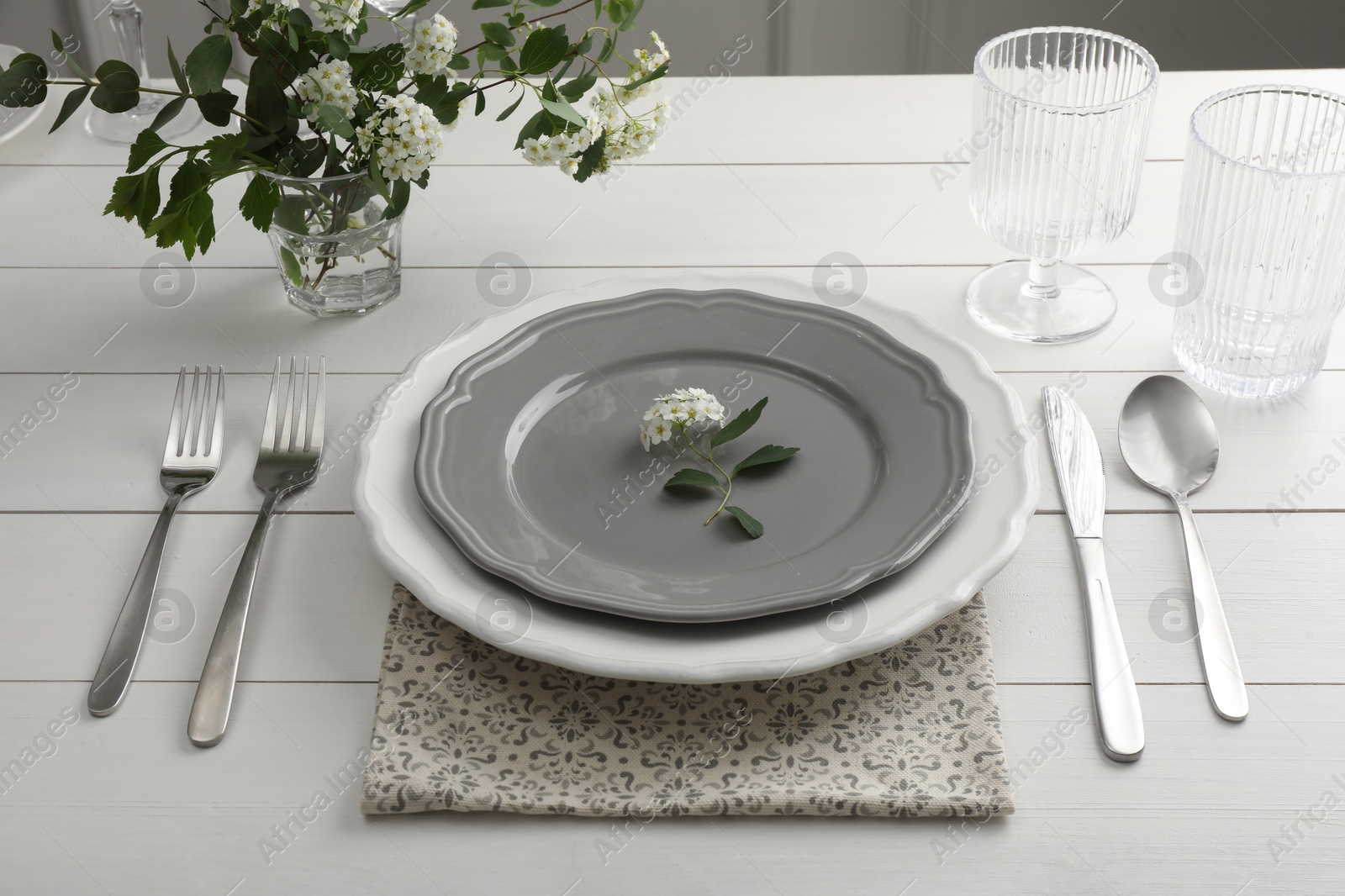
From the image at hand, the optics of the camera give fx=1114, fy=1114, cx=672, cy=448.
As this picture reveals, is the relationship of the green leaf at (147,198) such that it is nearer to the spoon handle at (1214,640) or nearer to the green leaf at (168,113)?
the green leaf at (168,113)

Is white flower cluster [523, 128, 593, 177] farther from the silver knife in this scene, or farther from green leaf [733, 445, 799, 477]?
the silver knife

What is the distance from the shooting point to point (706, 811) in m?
0.60

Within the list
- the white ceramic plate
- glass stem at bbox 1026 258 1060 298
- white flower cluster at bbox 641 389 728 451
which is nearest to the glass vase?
white flower cluster at bbox 641 389 728 451

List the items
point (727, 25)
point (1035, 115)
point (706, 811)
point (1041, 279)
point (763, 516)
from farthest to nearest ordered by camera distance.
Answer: point (727, 25) < point (1041, 279) < point (1035, 115) < point (763, 516) < point (706, 811)

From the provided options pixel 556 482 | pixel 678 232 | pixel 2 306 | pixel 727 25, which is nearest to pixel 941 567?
pixel 556 482

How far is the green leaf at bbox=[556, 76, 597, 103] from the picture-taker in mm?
878

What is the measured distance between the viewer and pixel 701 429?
0.79 meters

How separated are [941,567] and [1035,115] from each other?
424 millimetres

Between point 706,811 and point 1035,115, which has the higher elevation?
point 1035,115

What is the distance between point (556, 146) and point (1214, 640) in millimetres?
586

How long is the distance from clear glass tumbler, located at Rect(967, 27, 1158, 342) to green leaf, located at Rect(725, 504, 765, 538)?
368mm

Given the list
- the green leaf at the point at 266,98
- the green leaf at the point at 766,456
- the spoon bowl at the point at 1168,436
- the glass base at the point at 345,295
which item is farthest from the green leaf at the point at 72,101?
the spoon bowl at the point at 1168,436

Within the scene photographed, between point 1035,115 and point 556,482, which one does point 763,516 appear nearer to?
point 556,482

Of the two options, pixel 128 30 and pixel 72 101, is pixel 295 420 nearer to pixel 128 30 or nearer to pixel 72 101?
pixel 72 101
